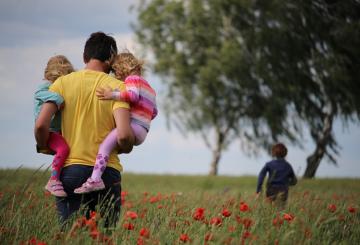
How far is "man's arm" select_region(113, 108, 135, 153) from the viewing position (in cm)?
410

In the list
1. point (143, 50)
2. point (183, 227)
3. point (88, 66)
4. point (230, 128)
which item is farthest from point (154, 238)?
point (143, 50)

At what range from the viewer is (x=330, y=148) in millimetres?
25188

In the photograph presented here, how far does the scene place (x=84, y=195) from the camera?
440 centimetres

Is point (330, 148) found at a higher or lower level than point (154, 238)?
higher

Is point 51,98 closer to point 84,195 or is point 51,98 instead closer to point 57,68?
point 57,68

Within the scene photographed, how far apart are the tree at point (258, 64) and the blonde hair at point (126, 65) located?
18.1 meters

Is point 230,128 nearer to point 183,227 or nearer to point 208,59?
point 208,59

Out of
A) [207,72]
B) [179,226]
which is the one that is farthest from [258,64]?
[179,226]

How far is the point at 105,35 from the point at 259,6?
2235 cm

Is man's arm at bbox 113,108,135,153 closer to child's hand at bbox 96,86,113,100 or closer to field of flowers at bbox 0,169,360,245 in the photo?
child's hand at bbox 96,86,113,100

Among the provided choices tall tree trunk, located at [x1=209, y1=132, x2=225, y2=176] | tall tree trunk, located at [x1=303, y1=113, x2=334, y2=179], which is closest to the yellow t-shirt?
tall tree trunk, located at [x1=303, y1=113, x2=334, y2=179]

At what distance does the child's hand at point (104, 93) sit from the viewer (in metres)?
4.10

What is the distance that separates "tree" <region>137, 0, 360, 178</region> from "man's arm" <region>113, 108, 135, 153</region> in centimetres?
1847

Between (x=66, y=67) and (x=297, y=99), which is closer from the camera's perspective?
(x=66, y=67)
